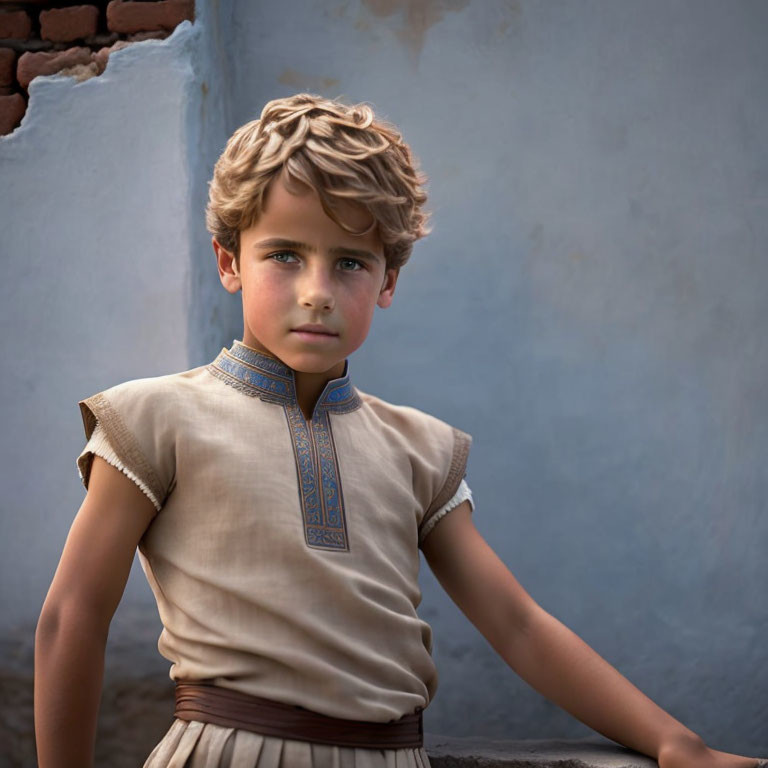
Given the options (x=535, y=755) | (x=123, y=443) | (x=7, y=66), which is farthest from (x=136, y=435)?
(x=7, y=66)

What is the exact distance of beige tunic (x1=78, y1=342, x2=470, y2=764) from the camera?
1521 mm

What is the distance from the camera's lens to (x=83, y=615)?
1.50 metres

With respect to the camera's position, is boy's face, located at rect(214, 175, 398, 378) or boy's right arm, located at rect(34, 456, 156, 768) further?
boy's face, located at rect(214, 175, 398, 378)

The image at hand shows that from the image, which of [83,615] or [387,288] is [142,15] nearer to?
[387,288]

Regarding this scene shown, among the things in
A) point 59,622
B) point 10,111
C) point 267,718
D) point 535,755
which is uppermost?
point 10,111

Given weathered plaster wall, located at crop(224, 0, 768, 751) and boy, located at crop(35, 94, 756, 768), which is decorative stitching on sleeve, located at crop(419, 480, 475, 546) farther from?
weathered plaster wall, located at crop(224, 0, 768, 751)

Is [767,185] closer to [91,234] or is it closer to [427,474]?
[427,474]

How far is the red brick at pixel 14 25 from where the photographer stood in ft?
8.21

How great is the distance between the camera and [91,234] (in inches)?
95.1

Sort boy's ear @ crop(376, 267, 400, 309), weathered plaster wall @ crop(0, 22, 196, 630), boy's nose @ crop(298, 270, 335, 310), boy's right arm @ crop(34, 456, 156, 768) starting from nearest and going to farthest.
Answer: boy's right arm @ crop(34, 456, 156, 768)
boy's nose @ crop(298, 270, 335, 310)
boy's ear @ crop(376, 267, 400, 309)
weathered plaster wall @ crop(0, 22, 196, 630)

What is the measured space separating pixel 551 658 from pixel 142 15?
5.81 feet

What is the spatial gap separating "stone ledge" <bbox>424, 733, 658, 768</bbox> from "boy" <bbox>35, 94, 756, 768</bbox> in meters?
0.05

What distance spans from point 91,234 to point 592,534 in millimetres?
1442

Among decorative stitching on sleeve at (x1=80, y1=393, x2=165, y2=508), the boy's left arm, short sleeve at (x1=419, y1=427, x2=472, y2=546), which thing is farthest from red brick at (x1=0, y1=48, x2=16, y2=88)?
the boy's left arm
